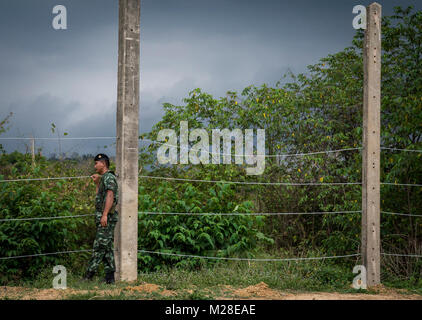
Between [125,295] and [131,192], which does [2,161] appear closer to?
[131,192]

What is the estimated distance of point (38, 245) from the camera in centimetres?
608

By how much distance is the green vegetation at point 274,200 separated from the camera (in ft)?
20.6

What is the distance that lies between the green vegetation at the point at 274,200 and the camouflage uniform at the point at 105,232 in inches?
26.6

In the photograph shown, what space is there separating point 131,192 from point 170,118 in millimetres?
4217

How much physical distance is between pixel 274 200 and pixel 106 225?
3836 mm
